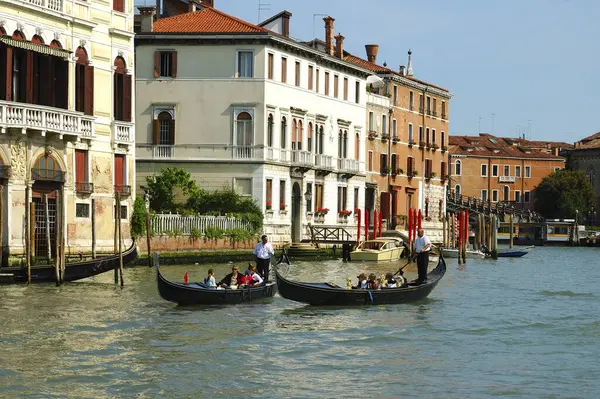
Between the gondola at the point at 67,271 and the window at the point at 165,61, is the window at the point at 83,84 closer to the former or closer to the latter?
the gondola at the point at 67,271

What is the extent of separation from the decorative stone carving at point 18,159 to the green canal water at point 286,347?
107 inches

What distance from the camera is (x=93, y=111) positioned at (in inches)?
1177

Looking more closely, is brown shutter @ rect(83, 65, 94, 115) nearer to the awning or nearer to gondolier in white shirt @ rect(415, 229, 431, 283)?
the awning

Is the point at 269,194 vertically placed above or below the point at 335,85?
below

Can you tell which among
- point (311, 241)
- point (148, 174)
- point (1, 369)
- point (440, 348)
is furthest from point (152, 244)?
point (1, 369)

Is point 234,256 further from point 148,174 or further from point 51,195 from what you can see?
point 51,195

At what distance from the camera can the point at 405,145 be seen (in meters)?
53.8

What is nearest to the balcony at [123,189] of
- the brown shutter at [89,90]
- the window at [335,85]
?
the brown shutter at [89,90]

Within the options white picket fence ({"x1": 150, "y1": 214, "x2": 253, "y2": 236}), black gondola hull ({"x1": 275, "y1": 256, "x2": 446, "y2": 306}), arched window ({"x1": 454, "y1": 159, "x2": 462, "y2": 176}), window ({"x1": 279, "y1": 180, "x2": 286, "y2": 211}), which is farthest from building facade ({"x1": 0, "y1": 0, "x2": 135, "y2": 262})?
arched window ({"x1": 454, "y1": 159, "x2": 462, "y2": 176})

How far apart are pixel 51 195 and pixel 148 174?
1097 cm

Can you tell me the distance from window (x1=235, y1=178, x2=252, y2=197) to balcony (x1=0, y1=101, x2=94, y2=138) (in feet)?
35.9

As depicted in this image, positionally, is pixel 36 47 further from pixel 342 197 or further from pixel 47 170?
pixel 342 197

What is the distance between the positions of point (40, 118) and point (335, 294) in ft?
26.0

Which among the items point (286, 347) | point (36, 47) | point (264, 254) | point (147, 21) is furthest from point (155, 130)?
point (286, 347)
